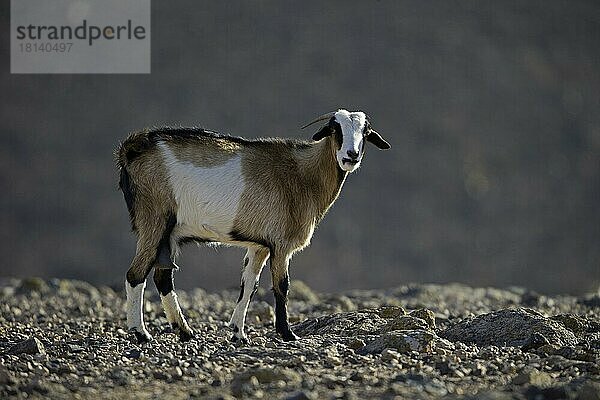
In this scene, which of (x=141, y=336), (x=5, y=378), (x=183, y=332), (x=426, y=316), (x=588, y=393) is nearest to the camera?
(x=588, y=393)

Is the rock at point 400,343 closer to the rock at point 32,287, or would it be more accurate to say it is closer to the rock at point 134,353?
the rock at point 134,353

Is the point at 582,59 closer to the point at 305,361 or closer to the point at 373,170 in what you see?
the point at 373,170

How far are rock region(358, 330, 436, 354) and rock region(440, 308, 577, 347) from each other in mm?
947

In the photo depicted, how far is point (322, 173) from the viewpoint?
11.7 meters

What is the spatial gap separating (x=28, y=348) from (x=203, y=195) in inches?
87.7

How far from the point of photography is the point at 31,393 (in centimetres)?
805

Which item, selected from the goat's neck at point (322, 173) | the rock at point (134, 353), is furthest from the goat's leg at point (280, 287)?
the rock at point (134, 353)

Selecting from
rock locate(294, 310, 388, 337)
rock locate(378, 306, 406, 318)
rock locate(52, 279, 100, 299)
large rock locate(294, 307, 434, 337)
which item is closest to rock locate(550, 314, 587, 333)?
large rock locate(294, 307, 434, 337)

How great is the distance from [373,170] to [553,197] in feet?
18.6

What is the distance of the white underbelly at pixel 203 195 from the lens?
440 inches

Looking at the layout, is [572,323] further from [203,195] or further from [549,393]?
[549,393]

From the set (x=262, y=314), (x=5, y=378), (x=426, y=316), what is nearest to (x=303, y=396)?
(x=5, y=378)

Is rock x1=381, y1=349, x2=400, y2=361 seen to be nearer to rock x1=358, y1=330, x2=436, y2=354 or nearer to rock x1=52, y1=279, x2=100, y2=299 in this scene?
rock x1=358, y1=330, x2=436, y2=354

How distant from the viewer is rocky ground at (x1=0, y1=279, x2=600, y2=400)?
8.20m
